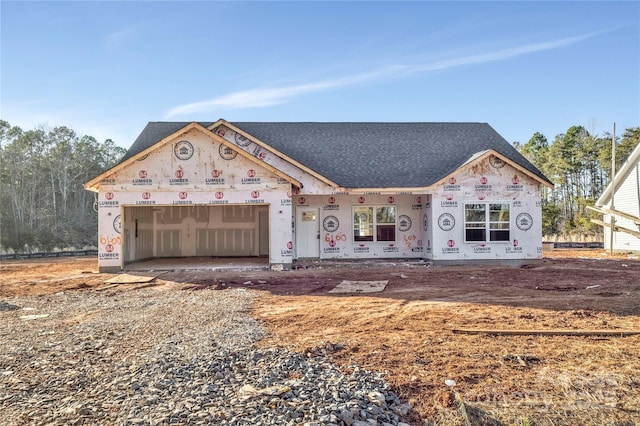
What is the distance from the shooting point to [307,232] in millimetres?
20016

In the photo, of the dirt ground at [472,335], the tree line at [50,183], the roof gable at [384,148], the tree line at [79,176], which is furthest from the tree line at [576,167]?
the tree line at [50,183]

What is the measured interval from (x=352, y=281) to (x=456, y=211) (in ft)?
22.3

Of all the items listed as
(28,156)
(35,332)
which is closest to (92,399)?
(35,332)

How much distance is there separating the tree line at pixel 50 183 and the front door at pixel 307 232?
21971mm

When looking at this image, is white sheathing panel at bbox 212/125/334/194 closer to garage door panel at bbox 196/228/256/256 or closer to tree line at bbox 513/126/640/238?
garage door panel at bbox 196/228/256/256

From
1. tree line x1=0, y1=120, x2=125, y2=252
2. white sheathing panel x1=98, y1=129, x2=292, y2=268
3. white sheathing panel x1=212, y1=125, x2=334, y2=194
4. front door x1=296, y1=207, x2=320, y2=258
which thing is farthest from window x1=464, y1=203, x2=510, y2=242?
tree line x1=0, y1=120, x2=125, y2=252

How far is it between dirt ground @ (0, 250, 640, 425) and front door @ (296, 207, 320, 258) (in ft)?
15.3

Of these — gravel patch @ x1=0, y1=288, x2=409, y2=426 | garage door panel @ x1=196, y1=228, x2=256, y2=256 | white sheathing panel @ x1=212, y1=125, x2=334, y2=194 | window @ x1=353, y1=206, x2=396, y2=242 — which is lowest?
gravel patch @ x1=0, y1=288, x2=409, y2=426

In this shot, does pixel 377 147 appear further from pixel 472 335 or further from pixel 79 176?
pixel 79 176

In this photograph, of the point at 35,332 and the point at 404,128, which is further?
the point at 404,128

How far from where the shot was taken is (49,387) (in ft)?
16.2

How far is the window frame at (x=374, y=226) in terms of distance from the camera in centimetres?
2016

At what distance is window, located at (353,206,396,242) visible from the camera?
20.2 metres

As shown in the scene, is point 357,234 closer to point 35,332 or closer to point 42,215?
point 35,332
